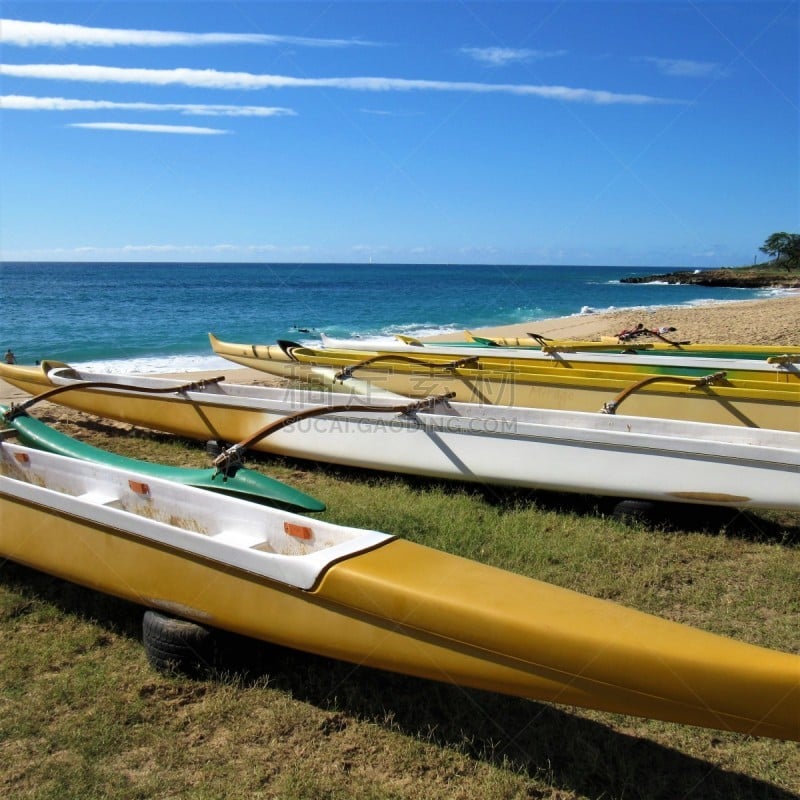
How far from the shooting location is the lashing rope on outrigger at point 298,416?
3768 millimetres

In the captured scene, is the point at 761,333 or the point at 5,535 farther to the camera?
the point at 761,333

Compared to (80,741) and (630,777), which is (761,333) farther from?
(80,741)

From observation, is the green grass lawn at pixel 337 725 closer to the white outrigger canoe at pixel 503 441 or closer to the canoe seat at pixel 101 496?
the canoe seat at pixel 101 496

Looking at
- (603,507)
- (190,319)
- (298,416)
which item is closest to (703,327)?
(603,507)

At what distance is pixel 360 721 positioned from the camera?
2.54 m

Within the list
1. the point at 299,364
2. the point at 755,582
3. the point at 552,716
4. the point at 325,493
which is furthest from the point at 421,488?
the point at 299,364

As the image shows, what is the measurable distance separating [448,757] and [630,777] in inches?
23.6

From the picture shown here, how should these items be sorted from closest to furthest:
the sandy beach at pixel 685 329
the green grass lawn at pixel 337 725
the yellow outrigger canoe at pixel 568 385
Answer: the green grass lawn at pixel 337 725 → the yellow outrigger canoe at pixel 568 385 → the sandy beach at pixel 685 329

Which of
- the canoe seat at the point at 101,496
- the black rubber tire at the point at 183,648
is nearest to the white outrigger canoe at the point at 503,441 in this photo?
the canoe seat at the point at 101,496

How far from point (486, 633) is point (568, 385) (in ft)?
14.3

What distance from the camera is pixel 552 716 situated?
2.54 meters

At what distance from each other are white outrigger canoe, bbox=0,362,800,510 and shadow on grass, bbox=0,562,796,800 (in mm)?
1445

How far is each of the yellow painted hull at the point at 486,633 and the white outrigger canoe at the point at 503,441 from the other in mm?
1360

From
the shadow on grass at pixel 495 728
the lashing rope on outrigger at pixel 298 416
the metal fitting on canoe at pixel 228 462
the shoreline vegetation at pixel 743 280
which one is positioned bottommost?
the shadow on grass at pixel 495 728
